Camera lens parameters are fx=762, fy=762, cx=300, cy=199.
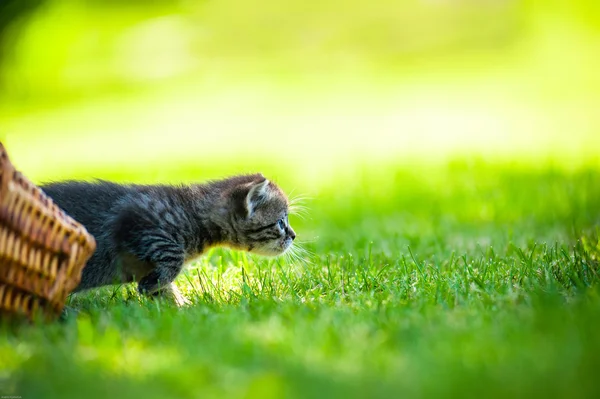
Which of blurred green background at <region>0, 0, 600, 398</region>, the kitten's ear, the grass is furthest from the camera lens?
the kitten's ear

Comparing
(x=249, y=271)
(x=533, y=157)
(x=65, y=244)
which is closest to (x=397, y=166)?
(x=533, y=157)

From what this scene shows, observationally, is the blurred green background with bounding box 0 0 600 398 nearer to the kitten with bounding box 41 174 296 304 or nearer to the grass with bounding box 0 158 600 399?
the grass with bounding box 0 158 600 399

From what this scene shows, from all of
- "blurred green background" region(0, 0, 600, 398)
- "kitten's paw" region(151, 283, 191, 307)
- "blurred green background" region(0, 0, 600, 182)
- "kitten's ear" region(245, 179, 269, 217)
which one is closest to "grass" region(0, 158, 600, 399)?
"blurred green background" region(0, 0, 600, 398)

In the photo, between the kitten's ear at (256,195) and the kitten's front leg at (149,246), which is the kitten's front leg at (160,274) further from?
the kitten's ear at (256,195)

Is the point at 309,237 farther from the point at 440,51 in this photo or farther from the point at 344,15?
the point at 344,15

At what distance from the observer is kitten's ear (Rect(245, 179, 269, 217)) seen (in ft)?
Answer: 15.4

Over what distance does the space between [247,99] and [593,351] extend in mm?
13062

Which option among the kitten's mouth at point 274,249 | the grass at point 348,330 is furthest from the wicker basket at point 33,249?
the kitten's mouth at point 274,249

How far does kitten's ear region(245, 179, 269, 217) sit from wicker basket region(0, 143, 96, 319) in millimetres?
1297

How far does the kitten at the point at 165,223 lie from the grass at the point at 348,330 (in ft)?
0.58

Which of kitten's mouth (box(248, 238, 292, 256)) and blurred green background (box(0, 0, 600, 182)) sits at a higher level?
blurred green background (box(0, 0, 600, 182))

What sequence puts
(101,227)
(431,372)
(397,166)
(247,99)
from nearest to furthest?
(431,372) → (101,227) → (397,166) → (247,99)

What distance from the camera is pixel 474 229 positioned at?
20.4 ft

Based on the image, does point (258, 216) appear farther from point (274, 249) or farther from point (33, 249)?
point (33, 249)
